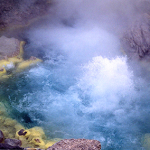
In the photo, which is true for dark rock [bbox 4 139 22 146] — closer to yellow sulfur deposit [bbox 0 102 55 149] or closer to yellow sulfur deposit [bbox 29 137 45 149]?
yellow sulfur deposit [bbox 0 102 55 149]

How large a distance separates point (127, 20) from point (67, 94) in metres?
5.17

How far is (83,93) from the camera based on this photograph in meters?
6.99

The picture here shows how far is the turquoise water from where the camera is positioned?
19.3 ft

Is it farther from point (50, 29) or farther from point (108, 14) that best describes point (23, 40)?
point (108, 14)

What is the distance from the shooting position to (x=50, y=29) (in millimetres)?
10125

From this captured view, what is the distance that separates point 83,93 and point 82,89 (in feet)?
0.66

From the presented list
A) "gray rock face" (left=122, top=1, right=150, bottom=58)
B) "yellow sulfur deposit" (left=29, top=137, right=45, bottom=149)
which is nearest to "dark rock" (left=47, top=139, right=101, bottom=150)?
"yellow sulfur deposit" (left=29, top=137, right=45, bottom=149)

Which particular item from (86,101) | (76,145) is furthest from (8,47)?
(76,145)

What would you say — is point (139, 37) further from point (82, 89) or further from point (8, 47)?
point (8, 47)

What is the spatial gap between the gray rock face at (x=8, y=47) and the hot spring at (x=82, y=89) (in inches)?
18.0

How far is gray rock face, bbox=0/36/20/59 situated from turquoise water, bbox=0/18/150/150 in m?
0.53

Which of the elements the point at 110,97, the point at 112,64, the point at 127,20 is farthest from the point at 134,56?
the point at 110,97

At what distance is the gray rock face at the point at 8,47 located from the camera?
321 inches

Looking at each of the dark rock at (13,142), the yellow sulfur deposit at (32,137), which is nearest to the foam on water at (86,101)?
the yellow sulfur deposit at (32,137)
